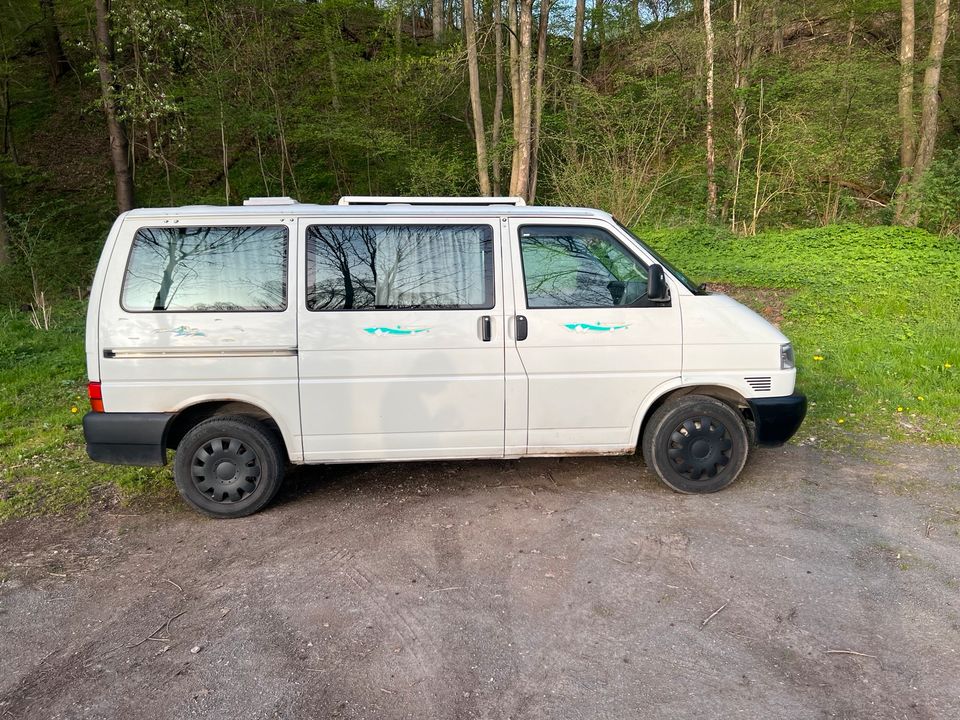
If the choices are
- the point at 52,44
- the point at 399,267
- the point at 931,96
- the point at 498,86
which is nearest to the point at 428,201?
the point at 399,267

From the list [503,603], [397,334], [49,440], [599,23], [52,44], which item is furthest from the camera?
[52,44]

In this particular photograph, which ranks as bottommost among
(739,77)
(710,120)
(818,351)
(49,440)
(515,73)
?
(49,440)

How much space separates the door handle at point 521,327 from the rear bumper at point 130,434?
7.49 feet

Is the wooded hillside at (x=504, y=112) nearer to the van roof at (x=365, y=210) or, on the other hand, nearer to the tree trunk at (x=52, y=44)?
the tree trunk at (x=52, y=44)

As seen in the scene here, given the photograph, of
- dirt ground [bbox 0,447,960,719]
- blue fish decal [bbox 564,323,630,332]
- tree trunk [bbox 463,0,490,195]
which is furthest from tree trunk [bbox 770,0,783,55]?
blue fish decal [bbox 564,323,630,332]

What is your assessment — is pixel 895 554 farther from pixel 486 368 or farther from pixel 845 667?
pixel 486 368

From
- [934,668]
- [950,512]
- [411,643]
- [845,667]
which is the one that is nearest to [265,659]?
[411,643]

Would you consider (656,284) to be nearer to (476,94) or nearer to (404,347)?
(404,347)

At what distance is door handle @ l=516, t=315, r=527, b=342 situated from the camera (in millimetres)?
4344

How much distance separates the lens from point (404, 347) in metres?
4.29

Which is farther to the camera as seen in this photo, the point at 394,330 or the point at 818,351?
the point at 818,351

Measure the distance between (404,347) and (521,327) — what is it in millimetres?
767

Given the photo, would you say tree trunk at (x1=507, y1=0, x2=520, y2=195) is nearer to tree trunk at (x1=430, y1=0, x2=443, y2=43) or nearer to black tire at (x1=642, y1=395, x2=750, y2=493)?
tree trunk at (x1=430, y1=0, x2=443, y2=43)

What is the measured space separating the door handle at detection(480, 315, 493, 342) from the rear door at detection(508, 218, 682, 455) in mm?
152
